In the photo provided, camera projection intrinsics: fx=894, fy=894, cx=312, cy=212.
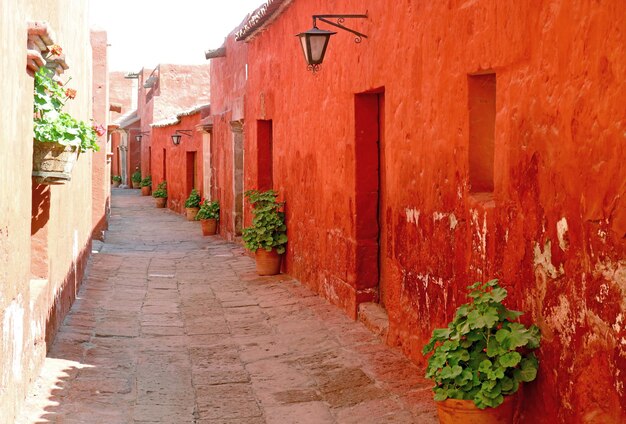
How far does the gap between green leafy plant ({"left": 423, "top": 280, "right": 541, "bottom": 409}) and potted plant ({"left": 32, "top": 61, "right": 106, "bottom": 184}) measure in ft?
10.4

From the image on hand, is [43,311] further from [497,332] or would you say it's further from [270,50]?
[270,50]

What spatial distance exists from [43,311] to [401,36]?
355 cm

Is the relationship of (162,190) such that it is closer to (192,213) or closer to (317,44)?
(192,213)

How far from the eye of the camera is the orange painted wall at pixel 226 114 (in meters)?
15.9

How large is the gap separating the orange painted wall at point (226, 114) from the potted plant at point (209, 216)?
23 centimetres

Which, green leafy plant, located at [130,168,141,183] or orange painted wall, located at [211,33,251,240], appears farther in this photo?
green leafy plant, located at [130,168,141,183]

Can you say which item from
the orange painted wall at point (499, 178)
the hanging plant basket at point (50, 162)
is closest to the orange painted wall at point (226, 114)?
→ the orange painted wall at point (499, 178)

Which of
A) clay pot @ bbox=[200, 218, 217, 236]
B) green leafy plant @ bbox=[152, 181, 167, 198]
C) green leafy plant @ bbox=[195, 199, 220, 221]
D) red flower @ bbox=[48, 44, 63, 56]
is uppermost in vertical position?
red flower @ bbox=[48, 44, 63, 56]

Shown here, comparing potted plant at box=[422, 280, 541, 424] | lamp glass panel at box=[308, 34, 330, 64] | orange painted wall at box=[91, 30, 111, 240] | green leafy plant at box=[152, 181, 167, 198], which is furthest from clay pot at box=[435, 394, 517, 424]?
green leafy plant at box=[152, 181, 167, 198]

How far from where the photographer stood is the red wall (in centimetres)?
2320

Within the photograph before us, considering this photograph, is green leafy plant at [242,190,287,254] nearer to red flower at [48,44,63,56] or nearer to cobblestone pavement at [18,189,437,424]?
cobblestone pavement at [18,189,437,424]

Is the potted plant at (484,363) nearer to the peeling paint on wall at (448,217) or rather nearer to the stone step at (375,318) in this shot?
the peeling paint on wall at (448,217)

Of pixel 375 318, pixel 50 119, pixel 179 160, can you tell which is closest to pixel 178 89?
pixel 179 160

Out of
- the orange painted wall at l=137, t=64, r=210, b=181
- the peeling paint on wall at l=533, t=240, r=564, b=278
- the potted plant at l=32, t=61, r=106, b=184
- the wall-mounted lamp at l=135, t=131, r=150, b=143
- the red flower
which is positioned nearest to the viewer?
the peeling paint on wall at l=533, t=240, r=564, b=278
